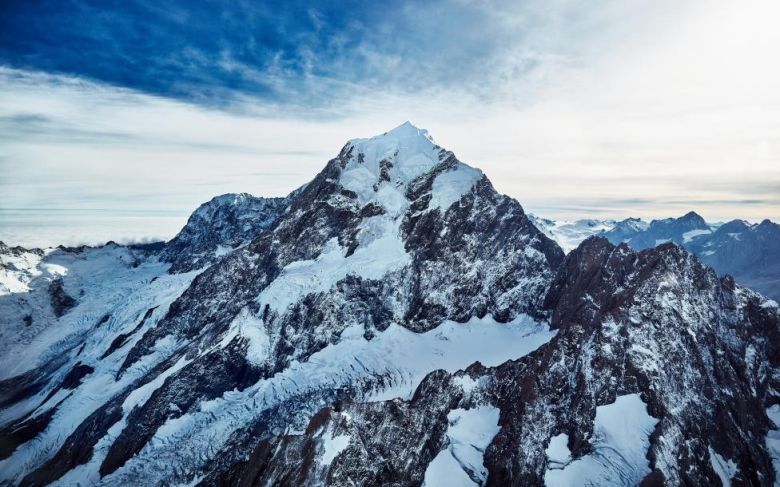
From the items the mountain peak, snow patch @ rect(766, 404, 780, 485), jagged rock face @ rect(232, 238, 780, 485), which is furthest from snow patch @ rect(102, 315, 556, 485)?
the mountain peak

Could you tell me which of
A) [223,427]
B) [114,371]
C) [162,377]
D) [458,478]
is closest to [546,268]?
[458,478]

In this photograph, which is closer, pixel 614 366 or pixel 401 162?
pixel 614 366

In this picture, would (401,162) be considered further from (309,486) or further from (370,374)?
(309,486)

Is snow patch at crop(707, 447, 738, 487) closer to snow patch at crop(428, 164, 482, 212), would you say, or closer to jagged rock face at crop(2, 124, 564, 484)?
jagged rock face at crop(2, 124, 564, 484)

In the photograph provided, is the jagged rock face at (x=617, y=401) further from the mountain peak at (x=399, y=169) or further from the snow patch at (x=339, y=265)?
the mountain peak at (x=399, y=169)

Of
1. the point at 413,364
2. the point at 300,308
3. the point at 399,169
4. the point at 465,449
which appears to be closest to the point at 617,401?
the point at 465,449

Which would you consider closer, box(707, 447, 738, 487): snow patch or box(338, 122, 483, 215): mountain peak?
box(707, 447, 738, 487): snow patch

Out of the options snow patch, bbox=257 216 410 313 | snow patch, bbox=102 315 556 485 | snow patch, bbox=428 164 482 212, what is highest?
snow patch, bbox=428 164 482 212
